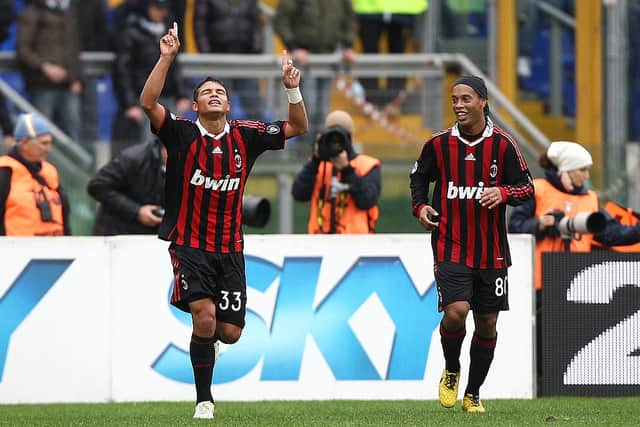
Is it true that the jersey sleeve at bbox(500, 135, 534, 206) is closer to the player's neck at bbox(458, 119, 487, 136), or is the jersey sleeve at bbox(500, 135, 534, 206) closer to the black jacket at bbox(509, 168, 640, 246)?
the player's neck at bbox(458, 119, 487, 136)

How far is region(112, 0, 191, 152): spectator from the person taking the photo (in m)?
16.3

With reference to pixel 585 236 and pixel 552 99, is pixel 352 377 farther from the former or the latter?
pixel 552 99

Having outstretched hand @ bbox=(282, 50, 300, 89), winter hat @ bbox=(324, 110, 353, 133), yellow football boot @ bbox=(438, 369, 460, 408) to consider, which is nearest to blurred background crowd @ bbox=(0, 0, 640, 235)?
winter hat @ bbox=(324, 110, 353, 133)

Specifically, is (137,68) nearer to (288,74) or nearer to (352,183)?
(352,183)

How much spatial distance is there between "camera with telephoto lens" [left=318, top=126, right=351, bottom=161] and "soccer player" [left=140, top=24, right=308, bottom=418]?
261cm

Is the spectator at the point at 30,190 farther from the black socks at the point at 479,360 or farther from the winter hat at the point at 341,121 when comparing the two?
the black socks at the point at 479,360

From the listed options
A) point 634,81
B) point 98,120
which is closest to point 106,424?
point 98,120

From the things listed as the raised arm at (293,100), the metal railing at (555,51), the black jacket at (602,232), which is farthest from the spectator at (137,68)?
the raised arm at (293,100)

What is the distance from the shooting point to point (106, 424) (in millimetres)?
9758

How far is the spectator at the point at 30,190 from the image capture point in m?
12.7

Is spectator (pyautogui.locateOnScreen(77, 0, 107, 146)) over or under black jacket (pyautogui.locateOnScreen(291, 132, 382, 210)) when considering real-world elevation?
over

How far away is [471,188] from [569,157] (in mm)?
2665

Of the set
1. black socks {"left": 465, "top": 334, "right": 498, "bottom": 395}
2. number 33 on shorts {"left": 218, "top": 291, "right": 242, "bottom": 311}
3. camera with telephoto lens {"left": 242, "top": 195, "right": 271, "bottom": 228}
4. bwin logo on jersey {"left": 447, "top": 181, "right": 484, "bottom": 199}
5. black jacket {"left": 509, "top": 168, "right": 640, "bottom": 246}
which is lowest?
black socks {"left": 465, "top": 334, "right": 498, "bottom": 395}

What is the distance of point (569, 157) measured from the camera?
12.4 meters
